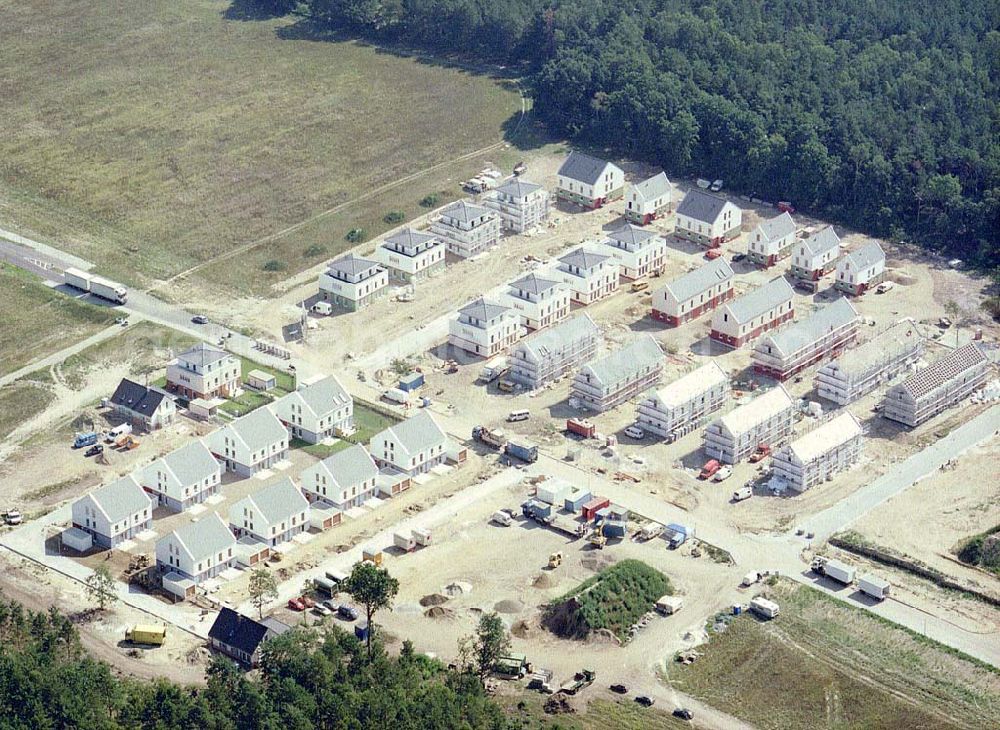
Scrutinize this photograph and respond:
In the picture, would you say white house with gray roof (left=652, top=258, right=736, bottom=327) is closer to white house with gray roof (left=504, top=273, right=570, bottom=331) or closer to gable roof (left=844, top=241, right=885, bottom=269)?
white house with gray roof (left=504, top=273, right=570, bottom=331)

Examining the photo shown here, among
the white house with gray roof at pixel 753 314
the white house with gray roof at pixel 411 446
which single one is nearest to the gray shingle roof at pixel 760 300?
the white house with gray roof at pixel 753 314

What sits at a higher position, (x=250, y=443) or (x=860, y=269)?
(x=860, y=269)

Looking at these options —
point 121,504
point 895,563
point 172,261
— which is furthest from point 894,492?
point 172,261

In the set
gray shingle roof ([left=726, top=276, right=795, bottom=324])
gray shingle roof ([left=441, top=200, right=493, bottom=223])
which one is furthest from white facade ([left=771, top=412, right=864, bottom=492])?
gray shingle roof ([left=441, top=200, right=493, bottom=223])

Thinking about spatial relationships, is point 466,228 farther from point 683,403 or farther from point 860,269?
point 683,403

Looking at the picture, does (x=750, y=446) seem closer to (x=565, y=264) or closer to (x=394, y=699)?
(x=565, y=264)

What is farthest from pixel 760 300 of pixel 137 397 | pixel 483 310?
pixel 137 397

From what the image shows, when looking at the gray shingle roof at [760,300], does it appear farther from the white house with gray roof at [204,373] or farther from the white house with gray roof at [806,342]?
the white house with gray roof at [204,373]
